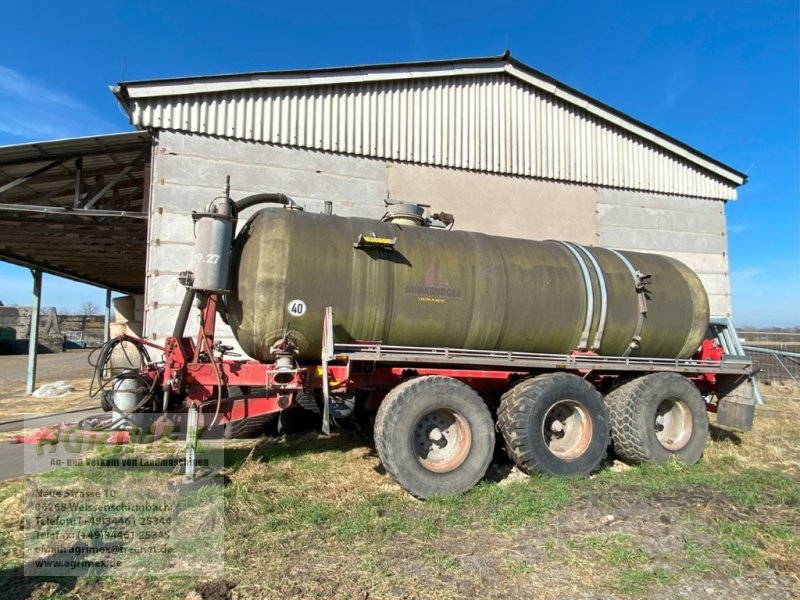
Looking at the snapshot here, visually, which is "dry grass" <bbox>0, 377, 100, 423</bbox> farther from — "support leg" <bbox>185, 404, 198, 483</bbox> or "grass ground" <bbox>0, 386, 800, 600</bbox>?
"support leg" <bbox>185, 404, 198, 483</bbox>

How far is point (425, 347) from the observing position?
227 inches

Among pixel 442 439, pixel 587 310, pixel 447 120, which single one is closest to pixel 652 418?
pixel 587 310

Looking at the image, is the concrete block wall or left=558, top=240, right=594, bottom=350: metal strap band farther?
the concrete block wall

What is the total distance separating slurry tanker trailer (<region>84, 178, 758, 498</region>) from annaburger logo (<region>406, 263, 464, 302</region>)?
17 millimetres

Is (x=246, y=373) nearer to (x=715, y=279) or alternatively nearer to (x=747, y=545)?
(x=747, y=545)

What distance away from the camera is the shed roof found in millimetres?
9031

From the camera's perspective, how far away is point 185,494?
4.73 meters

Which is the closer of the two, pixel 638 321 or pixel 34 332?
pixel 638 321

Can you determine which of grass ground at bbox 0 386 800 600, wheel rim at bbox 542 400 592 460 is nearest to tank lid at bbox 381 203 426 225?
wheel rim at bbox 542 400 592 460

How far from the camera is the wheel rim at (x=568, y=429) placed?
5.87 meters

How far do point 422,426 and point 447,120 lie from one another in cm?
793

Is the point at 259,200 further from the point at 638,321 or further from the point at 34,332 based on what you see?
the point at 34,332

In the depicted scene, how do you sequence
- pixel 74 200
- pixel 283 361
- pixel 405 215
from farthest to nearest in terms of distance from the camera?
pixel 74 200 → pixel 405 215 → pixel 283 361

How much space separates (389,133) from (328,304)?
6237 mm
